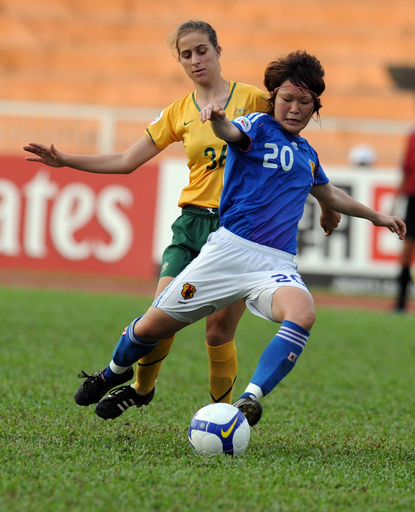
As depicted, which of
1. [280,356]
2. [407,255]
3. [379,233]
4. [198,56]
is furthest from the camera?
[379,233]

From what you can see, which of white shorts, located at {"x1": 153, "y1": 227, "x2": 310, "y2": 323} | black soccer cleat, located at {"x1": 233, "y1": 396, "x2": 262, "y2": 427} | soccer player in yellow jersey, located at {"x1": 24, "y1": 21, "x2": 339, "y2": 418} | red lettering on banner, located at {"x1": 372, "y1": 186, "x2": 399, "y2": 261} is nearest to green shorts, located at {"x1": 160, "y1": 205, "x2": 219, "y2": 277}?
soccer player in yellow jersey, located at {"x1": 24, "y1": 21, "x2": 339, "y2": 418}

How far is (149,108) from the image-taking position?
1480 cm

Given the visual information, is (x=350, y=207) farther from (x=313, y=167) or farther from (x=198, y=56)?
(x=198, y=56)

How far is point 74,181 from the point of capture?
10.6 meters

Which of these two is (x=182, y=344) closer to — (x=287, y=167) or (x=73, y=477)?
(x=287, y=167)

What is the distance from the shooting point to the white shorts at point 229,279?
2994mm

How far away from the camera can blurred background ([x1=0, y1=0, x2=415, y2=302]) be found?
1050 centimetres

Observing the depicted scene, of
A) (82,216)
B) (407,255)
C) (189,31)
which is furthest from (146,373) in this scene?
(82,216)

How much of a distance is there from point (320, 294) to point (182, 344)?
452cm

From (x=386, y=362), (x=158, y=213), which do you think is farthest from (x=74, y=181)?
(x=386, y=362)

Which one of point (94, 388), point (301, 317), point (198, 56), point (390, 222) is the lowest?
point (94, 388)

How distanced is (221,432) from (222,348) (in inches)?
31.8

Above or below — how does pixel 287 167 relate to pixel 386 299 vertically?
above

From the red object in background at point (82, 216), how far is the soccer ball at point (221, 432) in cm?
776
